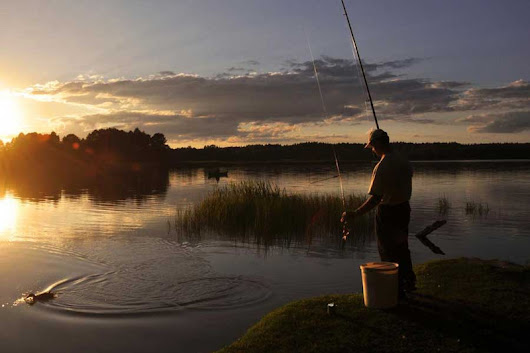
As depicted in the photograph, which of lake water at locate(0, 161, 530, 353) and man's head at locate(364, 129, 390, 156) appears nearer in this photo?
man's head at locate(364, 129, 390, 156)

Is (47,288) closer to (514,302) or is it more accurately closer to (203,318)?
(203,318)

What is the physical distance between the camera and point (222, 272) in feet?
40.5

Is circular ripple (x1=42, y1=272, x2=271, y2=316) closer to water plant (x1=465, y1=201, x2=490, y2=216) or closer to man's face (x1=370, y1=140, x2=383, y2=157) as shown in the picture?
man's face (x1=370, y1=140, x2=383, y2=157)

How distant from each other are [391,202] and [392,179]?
0.33 m

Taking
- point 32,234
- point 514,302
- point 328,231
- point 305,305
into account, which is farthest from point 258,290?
point 32,234

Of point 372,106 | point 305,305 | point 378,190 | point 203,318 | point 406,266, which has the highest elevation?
point 372,106

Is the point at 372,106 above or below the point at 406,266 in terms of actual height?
above

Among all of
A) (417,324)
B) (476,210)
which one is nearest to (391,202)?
(417,324)

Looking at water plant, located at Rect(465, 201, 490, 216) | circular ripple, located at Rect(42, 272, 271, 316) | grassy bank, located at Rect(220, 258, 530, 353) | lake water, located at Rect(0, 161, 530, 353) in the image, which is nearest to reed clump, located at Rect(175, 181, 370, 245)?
lake water, located at Rect(0, 161, 530, 353)

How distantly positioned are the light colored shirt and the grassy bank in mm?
1450

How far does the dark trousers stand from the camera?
6.91m

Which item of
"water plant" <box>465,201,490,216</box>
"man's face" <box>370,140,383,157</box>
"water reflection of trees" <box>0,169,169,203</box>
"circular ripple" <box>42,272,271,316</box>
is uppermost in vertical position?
"man's face" <box>370,140,383,157</box>

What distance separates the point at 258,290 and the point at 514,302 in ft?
17.4

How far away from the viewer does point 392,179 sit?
6.75 m
